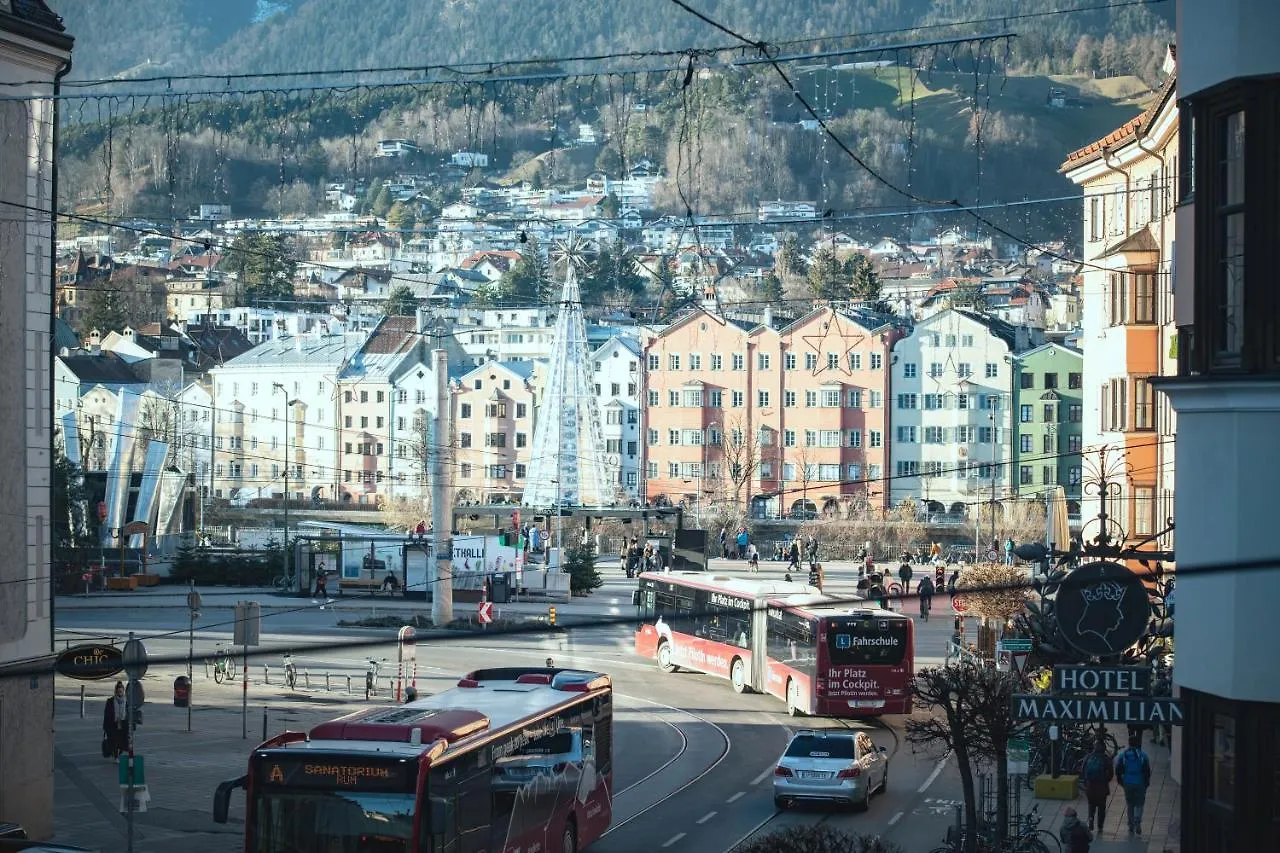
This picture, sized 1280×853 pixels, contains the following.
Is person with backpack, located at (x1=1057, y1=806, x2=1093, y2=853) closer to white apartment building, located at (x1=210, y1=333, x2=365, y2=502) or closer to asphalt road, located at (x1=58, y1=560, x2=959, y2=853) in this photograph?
asphalt road, located at (x1=58, y1=560, x2=959, y2=853)

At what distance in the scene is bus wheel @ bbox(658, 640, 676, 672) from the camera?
3791 centimetres

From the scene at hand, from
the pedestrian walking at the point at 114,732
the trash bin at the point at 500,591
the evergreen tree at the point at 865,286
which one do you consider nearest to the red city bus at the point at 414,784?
the pedestrian walking at the point at 114,732

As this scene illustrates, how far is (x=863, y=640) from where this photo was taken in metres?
30.7

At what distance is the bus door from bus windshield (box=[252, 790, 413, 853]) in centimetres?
1844

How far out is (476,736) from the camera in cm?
1669

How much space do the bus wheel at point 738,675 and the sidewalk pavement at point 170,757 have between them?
5.71 metres

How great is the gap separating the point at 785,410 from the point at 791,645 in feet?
196

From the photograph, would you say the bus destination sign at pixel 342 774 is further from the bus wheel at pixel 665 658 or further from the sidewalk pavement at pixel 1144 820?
the bus wheel at pixel 665 658

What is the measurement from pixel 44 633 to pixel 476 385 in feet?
269

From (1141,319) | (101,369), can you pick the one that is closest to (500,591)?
(1141,319)

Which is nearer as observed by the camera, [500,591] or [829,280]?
[500,591]

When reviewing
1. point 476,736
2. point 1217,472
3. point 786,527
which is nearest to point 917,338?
point 786,527

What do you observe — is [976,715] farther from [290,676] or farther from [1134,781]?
[290,676]

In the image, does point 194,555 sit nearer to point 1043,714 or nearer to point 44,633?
point 44,633
